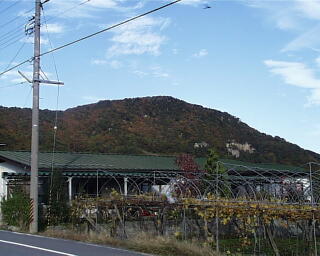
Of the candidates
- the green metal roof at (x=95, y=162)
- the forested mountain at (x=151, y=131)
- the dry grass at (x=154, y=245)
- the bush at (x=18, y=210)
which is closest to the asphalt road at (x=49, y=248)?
the dry grass at (x=154, y=245)

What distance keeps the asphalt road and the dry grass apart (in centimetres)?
54

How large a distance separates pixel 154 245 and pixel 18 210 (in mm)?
9431

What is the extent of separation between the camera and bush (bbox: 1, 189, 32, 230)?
Result: 20.9 metres

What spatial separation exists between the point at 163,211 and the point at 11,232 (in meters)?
6.22

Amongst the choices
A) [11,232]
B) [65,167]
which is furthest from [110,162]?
[11,232]

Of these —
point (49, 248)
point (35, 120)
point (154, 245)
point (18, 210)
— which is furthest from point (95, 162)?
point (154, 245)

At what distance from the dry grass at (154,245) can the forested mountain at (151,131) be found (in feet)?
119

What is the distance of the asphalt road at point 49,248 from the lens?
13.4 m

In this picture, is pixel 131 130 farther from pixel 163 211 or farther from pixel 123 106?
pixel 163 211

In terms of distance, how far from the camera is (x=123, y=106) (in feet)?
250

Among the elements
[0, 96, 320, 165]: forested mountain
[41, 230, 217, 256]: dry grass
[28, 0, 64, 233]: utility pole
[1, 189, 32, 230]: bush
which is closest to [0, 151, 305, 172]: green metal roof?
[1, 189, 32, 230]: bush

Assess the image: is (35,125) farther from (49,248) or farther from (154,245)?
(154,245)

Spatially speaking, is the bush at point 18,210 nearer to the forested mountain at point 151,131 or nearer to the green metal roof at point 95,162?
the green metal roof at point 95,162

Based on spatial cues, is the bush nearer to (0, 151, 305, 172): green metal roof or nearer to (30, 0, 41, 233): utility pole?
(30, 0, 41, 233): utility pole
